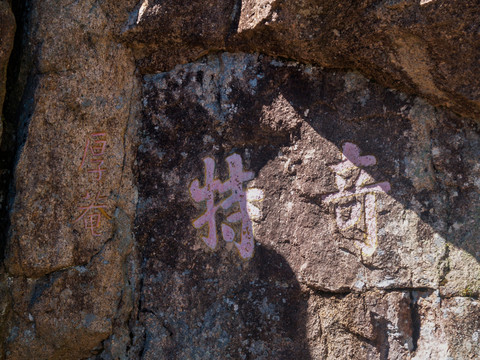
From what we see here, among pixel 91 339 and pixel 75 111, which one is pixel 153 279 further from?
pixel 75 111

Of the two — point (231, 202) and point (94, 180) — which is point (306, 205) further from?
point (94, 180)

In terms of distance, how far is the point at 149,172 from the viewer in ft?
9.14

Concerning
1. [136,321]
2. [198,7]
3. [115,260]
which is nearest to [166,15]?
[198,7]

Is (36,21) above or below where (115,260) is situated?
above

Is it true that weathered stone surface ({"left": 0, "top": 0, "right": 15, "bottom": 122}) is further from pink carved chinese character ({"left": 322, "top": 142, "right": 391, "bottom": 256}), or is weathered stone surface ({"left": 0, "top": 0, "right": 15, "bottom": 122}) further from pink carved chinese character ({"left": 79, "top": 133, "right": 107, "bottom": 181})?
pink carved chinese character ({"left": 322, "top": 142, "right": 391, "bottom": 256})

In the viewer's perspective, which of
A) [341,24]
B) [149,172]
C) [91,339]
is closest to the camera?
[341,24]

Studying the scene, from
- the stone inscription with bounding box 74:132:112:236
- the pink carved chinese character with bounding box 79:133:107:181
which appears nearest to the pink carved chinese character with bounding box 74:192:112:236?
the stone inscription with bounding box 74:132:112:236

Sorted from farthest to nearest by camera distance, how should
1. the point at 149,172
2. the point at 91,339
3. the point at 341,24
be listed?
1. the point at 149,172
2. the point at 91,339
3. the point at 341,24

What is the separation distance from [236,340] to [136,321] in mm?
564

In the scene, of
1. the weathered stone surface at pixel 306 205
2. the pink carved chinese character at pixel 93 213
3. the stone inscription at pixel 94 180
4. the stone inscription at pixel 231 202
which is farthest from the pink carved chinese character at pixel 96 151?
the stone inscription at pixel 231 202

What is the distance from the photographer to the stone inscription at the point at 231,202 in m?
2.63

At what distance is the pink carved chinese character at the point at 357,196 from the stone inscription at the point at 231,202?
1.38 feet

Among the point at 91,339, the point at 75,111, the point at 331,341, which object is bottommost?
the point at 91,339

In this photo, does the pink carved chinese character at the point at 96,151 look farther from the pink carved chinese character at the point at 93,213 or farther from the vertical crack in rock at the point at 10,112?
the vertical crack in rock at the point at 10,112
